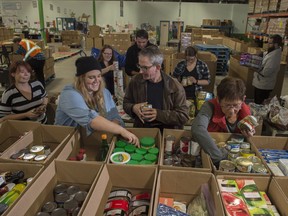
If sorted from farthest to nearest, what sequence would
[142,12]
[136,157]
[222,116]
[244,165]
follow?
[142,12] < [222,116] < [136,157] < [244,165]

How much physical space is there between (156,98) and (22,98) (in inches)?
56.0

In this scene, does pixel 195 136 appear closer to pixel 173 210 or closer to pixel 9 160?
pixel 173 210

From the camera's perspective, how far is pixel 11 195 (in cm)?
132

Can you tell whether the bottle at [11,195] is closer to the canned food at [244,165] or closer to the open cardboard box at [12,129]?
the open cardboard box at [12,129]

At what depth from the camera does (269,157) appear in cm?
170

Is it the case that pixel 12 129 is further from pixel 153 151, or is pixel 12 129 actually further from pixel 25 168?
pixel 153 151

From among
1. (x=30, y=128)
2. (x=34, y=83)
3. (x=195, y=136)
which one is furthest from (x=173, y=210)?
(x=34, y=83)

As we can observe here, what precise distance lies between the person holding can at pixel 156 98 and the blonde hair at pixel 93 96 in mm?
282

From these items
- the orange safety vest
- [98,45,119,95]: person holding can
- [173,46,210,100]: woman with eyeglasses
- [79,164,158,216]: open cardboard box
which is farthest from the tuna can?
the orange safety vest

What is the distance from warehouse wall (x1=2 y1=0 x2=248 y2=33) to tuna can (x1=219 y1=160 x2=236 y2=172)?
1765 centimetres

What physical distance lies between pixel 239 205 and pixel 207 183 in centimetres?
20

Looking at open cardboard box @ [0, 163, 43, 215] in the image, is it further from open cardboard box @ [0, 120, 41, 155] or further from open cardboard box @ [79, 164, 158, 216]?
open cardboard box @ [0, 120, 41, 155]

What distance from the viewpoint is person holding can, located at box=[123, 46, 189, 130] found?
204 centimetres

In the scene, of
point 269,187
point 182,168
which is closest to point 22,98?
point 182,168
